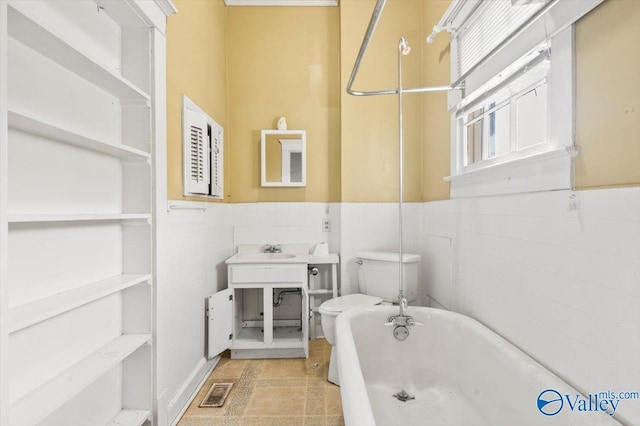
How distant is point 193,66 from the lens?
2.07m

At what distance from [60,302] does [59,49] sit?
2.81 feet

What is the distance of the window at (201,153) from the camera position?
1938 millimetres

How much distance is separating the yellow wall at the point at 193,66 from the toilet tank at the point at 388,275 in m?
1.51

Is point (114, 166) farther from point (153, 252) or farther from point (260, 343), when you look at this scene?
point (260, 343)

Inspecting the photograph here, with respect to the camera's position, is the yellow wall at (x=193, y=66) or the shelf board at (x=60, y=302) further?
the yellow wall at (x=193, y=66)

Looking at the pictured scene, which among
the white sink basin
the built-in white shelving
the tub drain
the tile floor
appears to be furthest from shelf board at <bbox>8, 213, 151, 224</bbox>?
the tub drain

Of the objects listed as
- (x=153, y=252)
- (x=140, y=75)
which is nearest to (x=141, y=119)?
(x=140, y=75)

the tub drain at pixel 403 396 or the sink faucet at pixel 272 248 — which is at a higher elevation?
the sink faucet at pixel 272 248

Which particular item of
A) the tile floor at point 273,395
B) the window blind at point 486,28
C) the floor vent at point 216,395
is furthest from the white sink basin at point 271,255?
the window blind at point 486,28

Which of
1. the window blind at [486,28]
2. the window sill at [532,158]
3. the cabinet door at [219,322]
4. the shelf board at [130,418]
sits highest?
the window blind at [486,28]

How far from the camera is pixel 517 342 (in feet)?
4.40

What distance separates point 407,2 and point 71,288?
10.4 ft

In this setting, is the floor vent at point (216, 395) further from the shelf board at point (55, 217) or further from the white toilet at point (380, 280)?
the shelf board at point (55, 217)

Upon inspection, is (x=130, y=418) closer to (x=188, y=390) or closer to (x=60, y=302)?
(x=188, y=390)
